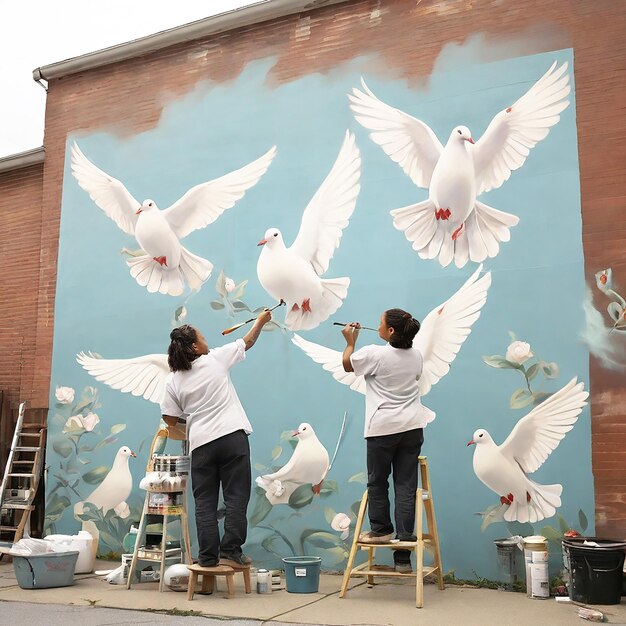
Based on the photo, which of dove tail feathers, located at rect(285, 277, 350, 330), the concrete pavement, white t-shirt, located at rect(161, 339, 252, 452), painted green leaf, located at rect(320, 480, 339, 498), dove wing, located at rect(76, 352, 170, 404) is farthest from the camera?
dove wing, located at rect(76, 352, 170, 404)

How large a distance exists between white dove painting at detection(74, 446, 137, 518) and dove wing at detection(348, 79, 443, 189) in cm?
353

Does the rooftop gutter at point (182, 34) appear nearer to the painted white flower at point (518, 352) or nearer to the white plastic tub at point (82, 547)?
the painted white flower at point (518, 352)

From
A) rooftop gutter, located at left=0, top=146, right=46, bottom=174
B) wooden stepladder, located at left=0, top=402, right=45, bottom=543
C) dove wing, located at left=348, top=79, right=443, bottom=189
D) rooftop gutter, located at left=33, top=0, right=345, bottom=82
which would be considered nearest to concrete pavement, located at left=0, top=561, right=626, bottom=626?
wooden stepladder, located at left=0, top=402, right=45, bottom=543

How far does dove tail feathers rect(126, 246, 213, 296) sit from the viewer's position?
6.71 m

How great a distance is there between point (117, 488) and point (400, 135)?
13.2ft

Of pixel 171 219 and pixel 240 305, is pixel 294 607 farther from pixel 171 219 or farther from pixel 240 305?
pixel 171 219

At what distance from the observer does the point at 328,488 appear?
229 inches

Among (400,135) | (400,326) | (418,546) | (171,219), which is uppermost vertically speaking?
(400,135)

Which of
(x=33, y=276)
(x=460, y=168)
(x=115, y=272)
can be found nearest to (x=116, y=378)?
(x=115, y=272)

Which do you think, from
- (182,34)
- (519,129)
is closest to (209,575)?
(519,129)

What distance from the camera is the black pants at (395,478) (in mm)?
4586

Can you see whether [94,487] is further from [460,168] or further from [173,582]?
[460,168]

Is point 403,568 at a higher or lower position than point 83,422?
lower

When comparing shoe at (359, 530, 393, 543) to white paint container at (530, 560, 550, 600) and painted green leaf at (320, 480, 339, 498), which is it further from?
painted green leaf at (320, 480, 339, 498)
